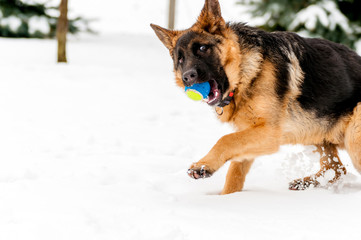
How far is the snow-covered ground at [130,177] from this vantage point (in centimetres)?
303

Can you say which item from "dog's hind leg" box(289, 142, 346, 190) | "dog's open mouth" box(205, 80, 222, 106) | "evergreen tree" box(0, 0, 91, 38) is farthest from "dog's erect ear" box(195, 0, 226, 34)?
"evergreen tree" box(0, 0, 91, 38)

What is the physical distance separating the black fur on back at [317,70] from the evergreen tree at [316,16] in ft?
30.8

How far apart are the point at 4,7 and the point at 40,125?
11591 mm

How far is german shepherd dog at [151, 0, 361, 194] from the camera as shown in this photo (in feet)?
12.6

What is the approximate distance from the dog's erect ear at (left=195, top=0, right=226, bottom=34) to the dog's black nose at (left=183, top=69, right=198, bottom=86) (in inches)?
22.4

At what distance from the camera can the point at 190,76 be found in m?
3.61

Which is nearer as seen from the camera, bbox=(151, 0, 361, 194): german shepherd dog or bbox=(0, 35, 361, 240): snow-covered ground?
bbox=(0, 35, 361, 240): snow-covered ground

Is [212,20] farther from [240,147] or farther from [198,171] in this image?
[198,171]

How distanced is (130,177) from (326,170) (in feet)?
7.33

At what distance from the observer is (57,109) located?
24.2 ft

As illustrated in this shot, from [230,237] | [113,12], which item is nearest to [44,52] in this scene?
[230,237]

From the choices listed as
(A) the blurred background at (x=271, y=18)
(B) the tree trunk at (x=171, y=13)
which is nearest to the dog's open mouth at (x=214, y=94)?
(A) the blurred background at (x=271, y=18)

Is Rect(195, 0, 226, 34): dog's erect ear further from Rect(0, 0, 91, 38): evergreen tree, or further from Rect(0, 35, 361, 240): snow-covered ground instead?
Rect(0, 0, 91, 38): evergreen tree

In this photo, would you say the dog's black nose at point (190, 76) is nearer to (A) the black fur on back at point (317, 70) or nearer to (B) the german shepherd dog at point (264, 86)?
(B) the german shepherd dog at point (264, 86)
